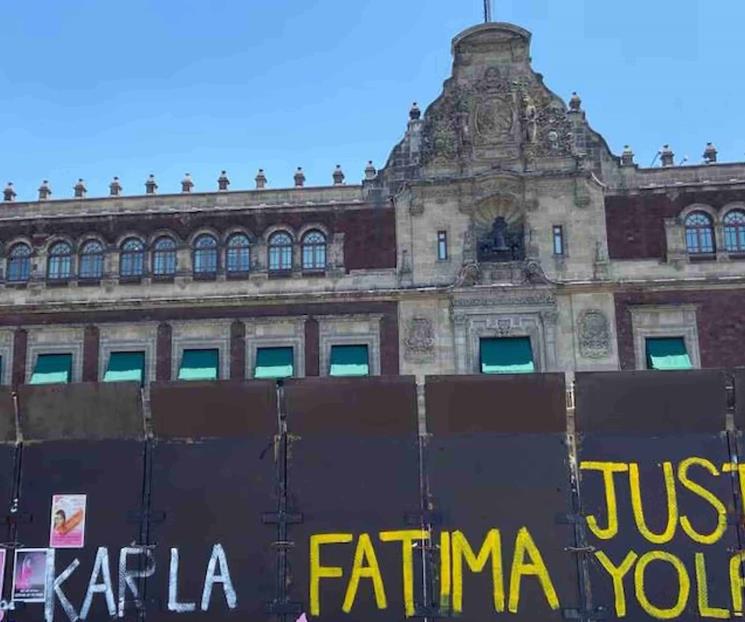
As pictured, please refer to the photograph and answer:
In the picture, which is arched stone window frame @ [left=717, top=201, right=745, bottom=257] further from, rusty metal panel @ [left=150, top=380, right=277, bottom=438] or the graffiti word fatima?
rusty metal panel @ [left=150, top=380, right=277, bottom=438]

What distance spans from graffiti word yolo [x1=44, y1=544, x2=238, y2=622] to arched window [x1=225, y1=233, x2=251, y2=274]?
20.0 meters

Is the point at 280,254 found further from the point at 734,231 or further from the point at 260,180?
the point at 734,231

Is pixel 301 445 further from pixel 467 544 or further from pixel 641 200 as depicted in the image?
pixel 641 200

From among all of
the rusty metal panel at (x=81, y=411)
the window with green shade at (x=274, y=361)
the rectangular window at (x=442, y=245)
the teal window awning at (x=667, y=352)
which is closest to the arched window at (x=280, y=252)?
the window with green shade at (x=274, y=361)

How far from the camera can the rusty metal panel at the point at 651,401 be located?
971cm

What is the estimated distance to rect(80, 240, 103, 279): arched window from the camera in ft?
98.2

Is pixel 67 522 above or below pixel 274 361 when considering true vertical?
below

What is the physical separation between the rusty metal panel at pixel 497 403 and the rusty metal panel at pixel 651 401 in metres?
0.29

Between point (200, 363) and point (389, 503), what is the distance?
64.5 feet

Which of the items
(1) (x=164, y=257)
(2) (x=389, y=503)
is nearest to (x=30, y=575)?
(2) (x=389, y=503)

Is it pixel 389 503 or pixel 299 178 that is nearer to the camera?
pixel 389 503

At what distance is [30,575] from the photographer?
989 cm

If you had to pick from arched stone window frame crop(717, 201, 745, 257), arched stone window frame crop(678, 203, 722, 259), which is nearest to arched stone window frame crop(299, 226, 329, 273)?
arched stone window frame crop(678, 203, 722, 259)

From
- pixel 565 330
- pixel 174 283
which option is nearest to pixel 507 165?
pixel 565 330
